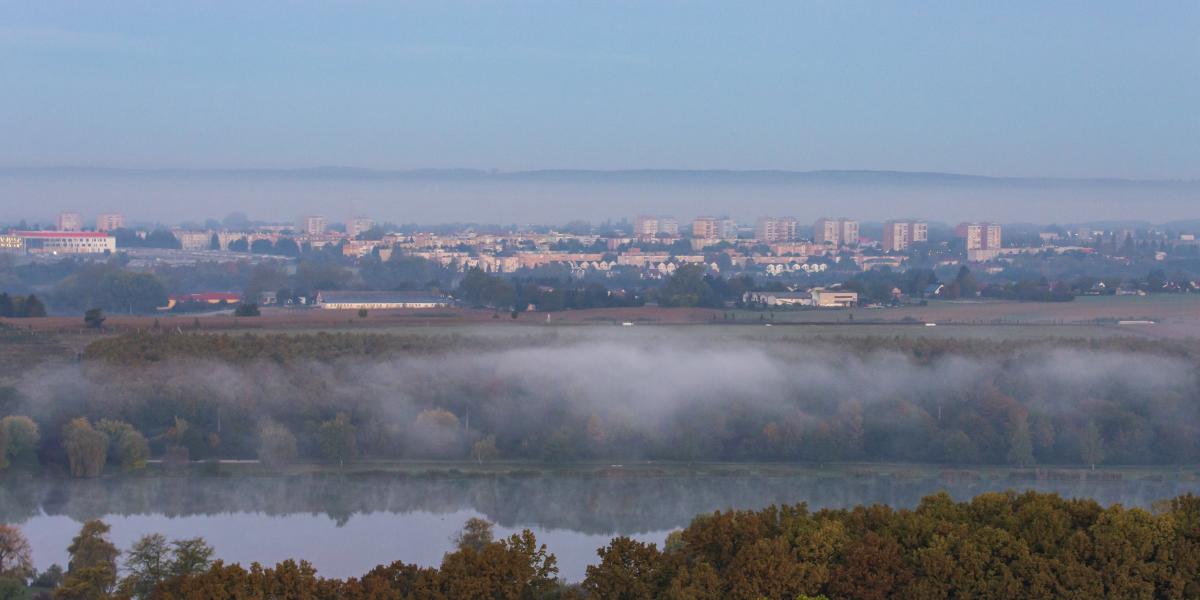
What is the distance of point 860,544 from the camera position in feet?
29.7

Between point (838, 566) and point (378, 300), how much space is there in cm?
1995

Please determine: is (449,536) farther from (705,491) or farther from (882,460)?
(882,460)

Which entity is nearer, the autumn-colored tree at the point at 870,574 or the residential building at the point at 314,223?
the autumn-colored tree at the point at 870,574

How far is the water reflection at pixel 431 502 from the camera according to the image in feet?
45.1

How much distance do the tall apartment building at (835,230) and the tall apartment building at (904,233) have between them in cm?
101

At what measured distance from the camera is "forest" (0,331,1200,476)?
17.6 metres

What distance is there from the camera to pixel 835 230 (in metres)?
46.6

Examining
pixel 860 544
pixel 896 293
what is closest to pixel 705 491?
pixel 860 544

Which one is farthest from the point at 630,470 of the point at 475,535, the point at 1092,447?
the point at 1092,447

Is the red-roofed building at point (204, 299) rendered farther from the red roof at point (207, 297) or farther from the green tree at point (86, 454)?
the green tree at point (86, 454)

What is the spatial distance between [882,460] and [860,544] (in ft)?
29.4

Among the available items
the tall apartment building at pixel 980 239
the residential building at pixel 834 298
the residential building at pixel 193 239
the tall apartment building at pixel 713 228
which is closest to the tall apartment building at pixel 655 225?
the tall apartment building at pixel 713 228

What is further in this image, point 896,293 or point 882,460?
point 896,293

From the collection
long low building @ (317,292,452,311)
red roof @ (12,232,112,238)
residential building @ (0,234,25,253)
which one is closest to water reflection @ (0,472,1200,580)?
long low building @ (317,292,452,311)
